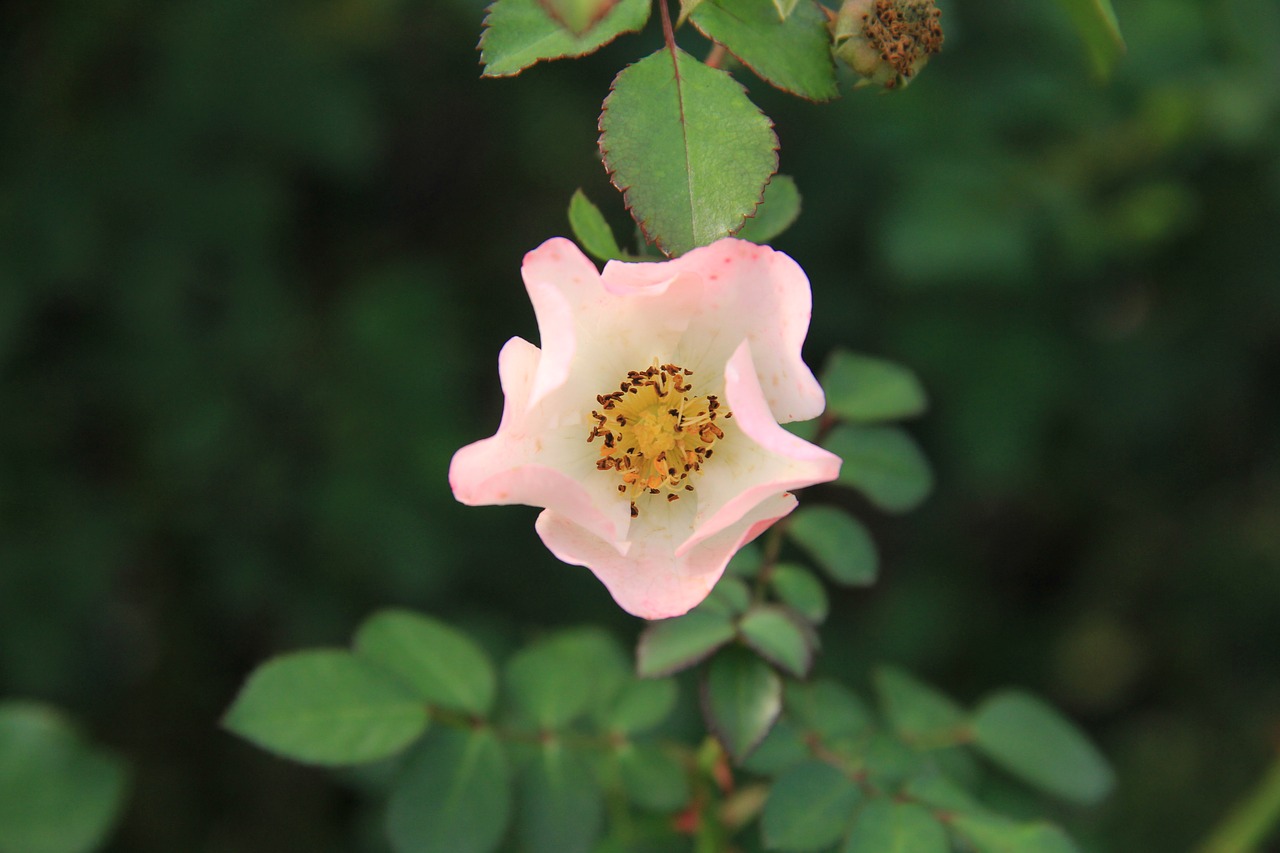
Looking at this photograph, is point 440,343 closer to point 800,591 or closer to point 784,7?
point 800,591

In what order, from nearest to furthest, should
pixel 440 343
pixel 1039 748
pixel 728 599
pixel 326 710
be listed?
pixel 728 599, pixel 326 710, pixel 1039 748, pixel 440 343

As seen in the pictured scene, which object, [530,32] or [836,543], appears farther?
[836,543]

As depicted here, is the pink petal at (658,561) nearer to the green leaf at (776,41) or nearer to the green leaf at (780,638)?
the green leaf at (780,638)

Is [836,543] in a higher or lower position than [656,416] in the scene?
lower

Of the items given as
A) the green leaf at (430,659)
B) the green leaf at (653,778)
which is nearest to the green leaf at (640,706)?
the green leaf at (653,778)

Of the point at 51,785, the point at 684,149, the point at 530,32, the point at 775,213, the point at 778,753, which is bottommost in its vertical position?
the point at 51,785

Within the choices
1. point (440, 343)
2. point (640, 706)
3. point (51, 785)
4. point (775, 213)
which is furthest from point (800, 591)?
point (440, 343)

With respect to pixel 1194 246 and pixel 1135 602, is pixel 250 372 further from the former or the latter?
pixel 1135 602
